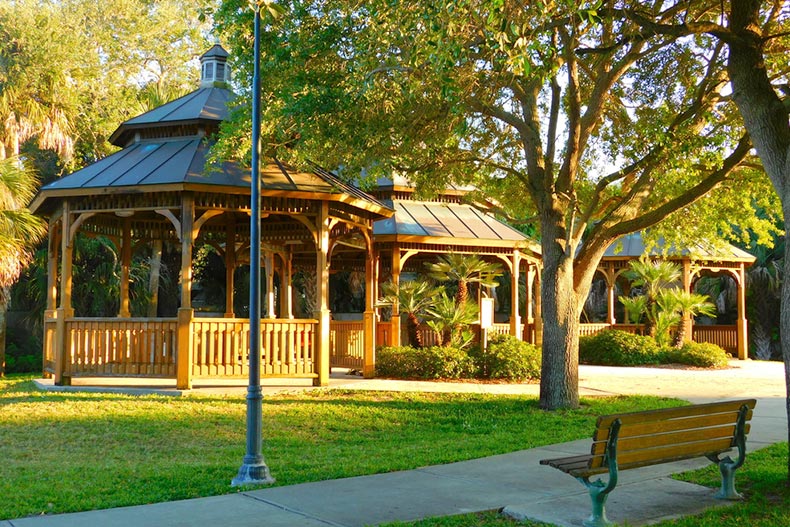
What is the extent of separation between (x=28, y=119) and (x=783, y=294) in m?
20.6

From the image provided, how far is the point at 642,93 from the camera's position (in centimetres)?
1588

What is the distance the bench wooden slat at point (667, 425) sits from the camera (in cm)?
665

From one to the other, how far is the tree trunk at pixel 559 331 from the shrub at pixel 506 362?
5.74 m

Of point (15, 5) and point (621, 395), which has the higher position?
point (15, 5)

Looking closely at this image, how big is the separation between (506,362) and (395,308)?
134 inches

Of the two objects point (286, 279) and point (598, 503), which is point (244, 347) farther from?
point (598, 503)

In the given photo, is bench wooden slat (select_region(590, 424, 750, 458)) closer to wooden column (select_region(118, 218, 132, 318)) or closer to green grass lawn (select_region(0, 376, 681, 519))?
green grass lawn (select_region(0, 376, 681, 519))

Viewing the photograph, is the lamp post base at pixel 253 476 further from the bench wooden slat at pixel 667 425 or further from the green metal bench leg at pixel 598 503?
the bench wooden slat at pixel 667 425

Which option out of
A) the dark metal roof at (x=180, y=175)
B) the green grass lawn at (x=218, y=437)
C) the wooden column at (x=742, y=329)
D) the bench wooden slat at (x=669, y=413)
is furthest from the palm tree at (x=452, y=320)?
the wooden column at (x=742, y=329)

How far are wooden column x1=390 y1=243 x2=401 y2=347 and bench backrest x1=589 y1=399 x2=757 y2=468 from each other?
44.5ft

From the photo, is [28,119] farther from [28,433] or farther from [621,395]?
[621,395]

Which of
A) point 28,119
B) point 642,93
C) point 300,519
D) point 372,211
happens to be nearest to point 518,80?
point 642,93

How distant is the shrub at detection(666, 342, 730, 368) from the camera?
24641mm

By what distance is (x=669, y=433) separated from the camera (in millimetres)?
7238
